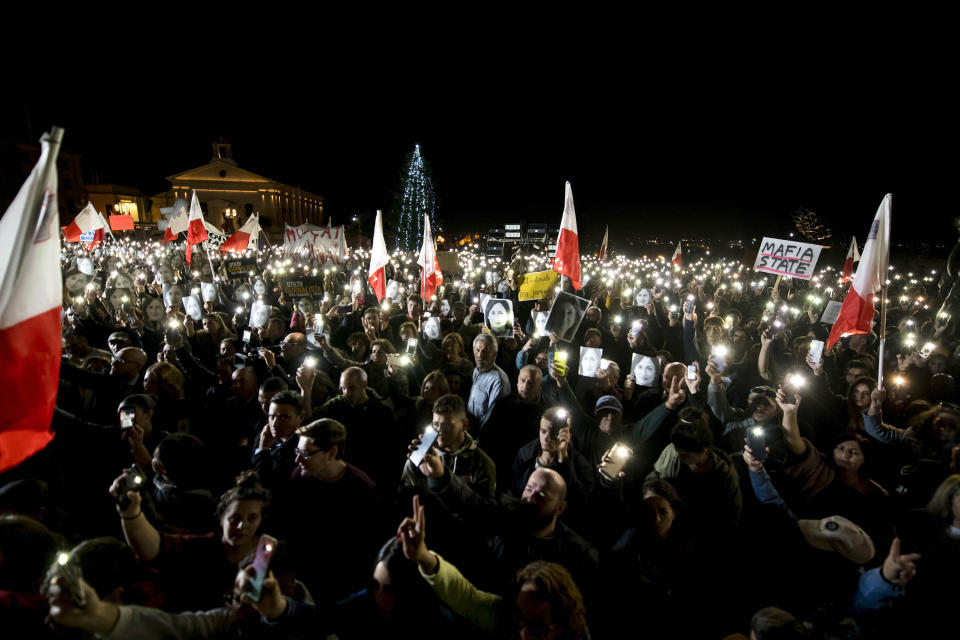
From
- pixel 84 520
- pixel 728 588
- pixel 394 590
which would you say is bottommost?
pixel 728 588

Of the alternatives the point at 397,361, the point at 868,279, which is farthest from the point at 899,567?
the point at 397,361

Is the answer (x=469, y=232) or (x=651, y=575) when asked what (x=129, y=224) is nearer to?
(x=651, y=575)

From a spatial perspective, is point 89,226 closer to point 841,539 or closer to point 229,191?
point 841,539

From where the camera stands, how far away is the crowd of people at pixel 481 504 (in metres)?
2.48

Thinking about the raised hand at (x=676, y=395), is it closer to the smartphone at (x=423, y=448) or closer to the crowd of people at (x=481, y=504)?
the crowd of people at (x=481, y=504)

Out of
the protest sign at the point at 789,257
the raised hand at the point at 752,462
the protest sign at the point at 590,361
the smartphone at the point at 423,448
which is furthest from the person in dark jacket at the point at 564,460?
the protest sign at the point at 789,257

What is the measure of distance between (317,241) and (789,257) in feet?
51.6

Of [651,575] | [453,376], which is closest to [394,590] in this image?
[651,575]

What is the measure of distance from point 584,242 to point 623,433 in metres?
63.4

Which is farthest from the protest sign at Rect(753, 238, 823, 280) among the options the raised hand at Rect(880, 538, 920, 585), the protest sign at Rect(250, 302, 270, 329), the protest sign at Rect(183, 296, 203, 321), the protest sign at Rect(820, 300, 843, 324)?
the protest sign at Rect(183, 296, 203, 321)

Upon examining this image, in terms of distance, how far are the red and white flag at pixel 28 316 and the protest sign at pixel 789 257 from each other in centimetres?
1062

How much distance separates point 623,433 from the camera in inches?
198

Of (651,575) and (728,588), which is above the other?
(651,575)

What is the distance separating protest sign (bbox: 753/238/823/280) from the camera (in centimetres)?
925
